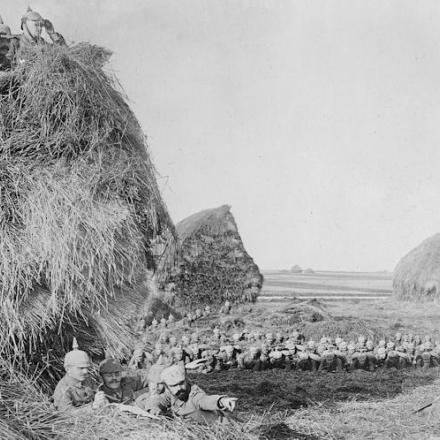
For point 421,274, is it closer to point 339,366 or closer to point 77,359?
point 339,366

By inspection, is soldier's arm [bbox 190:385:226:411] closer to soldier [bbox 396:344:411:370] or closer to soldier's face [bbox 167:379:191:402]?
soldier's face [bbox 167:379:191:402]

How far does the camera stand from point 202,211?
1928 centimetres

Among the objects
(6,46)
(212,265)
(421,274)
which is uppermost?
(6,46)

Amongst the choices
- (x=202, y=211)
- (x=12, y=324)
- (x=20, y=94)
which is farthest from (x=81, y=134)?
(x=202, y=211)

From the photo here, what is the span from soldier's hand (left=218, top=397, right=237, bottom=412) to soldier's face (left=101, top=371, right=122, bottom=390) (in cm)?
123

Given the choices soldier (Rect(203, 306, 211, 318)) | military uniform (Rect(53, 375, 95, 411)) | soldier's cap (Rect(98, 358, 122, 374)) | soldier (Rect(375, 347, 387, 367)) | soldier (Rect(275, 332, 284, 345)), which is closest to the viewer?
military uniform (Rect(53, 375, 95, 411))

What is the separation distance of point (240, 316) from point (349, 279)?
2197 centimetres

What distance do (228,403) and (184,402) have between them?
541 millimetres

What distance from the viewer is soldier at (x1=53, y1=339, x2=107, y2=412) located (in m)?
5.81

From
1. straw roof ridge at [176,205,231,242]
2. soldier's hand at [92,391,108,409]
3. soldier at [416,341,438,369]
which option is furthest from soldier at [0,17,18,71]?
straw roof ridge at [176,205,231,242]

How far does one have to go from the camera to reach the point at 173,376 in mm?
6043

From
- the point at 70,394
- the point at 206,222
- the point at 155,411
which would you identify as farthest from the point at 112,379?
the point at 206,222

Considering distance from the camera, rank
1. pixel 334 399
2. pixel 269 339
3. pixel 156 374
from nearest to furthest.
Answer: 1. pixel 156 374
2. pixel 334 399
3. pixel 269 339

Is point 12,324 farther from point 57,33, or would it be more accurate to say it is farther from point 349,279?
point 349,279
